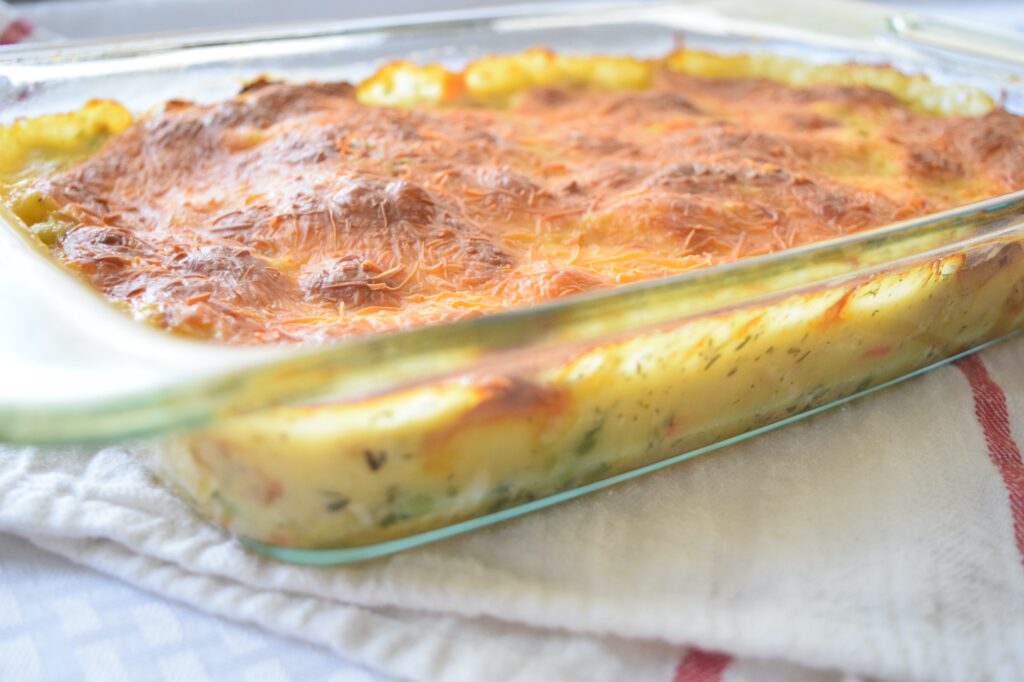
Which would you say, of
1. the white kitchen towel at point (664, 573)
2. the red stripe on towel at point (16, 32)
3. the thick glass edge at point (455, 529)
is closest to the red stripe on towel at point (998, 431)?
the white kitchen towel at point (664, 573)

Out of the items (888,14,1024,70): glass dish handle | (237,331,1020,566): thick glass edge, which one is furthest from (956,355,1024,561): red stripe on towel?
(888,14,1024,70): glass dish handle

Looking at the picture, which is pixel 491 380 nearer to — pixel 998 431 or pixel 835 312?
pixel 835 312

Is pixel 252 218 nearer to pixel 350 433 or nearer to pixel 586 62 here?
pixel 350 433

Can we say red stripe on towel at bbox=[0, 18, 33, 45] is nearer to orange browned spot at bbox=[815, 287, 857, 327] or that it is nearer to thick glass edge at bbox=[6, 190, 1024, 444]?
thick glass edge at bbox=[6, 190, 1024, 444]

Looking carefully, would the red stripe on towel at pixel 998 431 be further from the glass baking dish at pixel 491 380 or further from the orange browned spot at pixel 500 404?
the orange browned spot at pixel 500 404

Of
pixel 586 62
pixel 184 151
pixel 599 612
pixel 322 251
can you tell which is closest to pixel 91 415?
pixel 599 612
